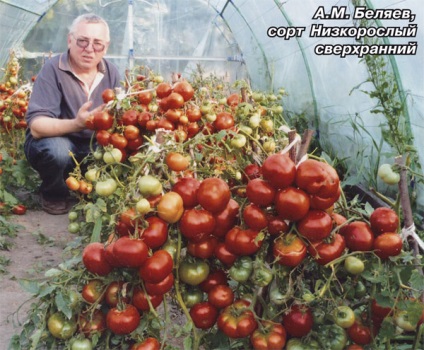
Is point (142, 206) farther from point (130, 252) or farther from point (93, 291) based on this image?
point (93, 291)

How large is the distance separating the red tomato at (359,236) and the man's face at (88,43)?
2.29 meters

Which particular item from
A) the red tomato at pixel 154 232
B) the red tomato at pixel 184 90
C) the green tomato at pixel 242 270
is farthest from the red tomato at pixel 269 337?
the red tomato at pixel 184 90

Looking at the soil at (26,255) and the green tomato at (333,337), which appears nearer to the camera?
the green tomato at (333,337)

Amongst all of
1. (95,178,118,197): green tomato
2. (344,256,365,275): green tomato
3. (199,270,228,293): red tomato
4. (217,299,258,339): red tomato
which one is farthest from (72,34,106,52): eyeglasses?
(344,256,365,275): green tomato

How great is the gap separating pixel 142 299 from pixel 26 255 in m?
1.57

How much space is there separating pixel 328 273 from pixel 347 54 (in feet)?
8.50

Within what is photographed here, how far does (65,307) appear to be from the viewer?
135 cm

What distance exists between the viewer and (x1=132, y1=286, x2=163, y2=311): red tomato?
135 centimetres

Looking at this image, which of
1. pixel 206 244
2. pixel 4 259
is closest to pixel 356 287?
pixel 206 244

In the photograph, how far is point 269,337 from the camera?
1.30 m

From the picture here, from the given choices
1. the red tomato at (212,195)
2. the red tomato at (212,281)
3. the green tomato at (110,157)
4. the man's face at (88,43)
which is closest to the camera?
the red tomato at (212,195)

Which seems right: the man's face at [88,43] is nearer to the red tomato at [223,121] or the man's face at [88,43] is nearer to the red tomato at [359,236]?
the red tomato at [223,121]

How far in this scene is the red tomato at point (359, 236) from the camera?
1.31 metres

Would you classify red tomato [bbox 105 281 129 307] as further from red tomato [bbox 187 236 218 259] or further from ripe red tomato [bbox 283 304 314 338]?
ripe red tomato [bbox 283 304 314 338]
